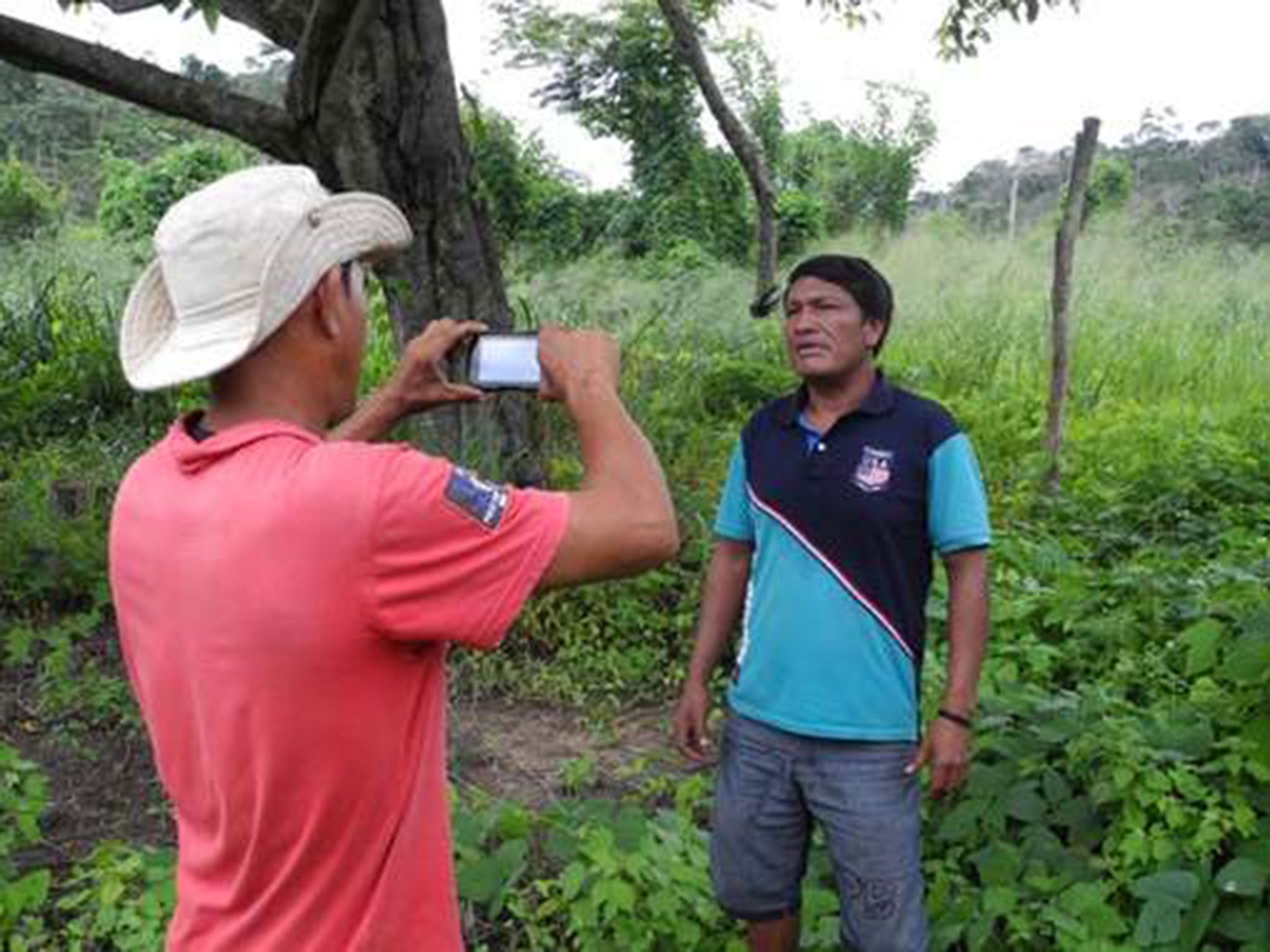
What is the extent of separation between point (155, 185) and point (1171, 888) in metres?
19.7

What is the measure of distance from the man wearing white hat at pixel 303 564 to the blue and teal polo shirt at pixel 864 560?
103cm

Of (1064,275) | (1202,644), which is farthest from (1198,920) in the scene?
(1064,275)

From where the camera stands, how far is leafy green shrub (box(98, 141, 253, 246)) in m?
19.3

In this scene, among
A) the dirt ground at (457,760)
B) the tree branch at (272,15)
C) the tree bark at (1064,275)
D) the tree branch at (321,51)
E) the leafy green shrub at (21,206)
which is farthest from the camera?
the leafy green shrub at (21,206)

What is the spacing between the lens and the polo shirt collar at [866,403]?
8.03 feet

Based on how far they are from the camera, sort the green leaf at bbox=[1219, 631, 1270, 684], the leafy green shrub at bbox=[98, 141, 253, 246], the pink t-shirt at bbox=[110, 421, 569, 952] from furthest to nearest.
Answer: the leafy green shrub at bbox=[98, 141, 253, 246] < the green leaf at bbox=[1219, 631, 1270, 684] < the pink t-shirt at bbox=[110, 421, 569, 952]

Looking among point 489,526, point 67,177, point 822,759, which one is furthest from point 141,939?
point 67,177

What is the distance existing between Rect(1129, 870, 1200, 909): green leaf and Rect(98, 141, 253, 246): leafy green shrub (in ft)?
60.7

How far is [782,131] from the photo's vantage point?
797 inches

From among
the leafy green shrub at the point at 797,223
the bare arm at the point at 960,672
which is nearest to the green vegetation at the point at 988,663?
the bare arm at the point at 960,672

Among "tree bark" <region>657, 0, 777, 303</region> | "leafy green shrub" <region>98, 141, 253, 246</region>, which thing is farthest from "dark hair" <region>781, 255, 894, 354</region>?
"leafy green shrub" <region>98, 141, 253, 246</region>

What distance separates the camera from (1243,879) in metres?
2.48

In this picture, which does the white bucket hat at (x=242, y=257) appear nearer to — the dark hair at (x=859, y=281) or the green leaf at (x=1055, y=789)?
the dark hair at (x=859, y=281)

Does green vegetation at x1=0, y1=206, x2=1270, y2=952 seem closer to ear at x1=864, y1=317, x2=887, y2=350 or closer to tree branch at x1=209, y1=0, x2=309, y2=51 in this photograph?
ear at x1=864, y1=317, x2=887, y2=350
